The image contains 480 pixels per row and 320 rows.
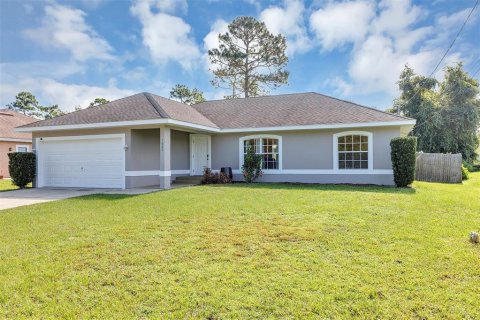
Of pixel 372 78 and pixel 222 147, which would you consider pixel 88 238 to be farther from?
pixel 372 78

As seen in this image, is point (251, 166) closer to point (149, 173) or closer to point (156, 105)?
point (149, 173)

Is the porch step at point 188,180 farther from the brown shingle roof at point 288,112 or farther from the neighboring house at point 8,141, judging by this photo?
the neighboring house at point 8,141

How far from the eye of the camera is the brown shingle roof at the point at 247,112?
13391 mm

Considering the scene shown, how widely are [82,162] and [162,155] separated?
4.05 meters

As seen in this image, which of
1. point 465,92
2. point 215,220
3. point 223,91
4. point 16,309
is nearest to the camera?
point 16,309

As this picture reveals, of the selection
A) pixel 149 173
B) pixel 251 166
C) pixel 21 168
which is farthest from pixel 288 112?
pixel 21 168

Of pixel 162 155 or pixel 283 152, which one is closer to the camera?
pixel 162 155

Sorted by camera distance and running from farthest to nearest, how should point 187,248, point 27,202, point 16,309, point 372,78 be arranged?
point 372,78 < point 27,202 < point 187,248 < point 16,309

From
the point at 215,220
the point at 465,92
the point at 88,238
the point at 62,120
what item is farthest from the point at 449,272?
the point at 465,92

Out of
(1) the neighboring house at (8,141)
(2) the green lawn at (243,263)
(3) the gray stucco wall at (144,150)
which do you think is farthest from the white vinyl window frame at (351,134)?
(1) the neighboring house at (8,141)

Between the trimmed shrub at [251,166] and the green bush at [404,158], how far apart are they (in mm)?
5671

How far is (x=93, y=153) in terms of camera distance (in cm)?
1382

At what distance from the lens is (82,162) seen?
1396 centimetres

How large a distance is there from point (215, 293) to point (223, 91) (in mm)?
29956
